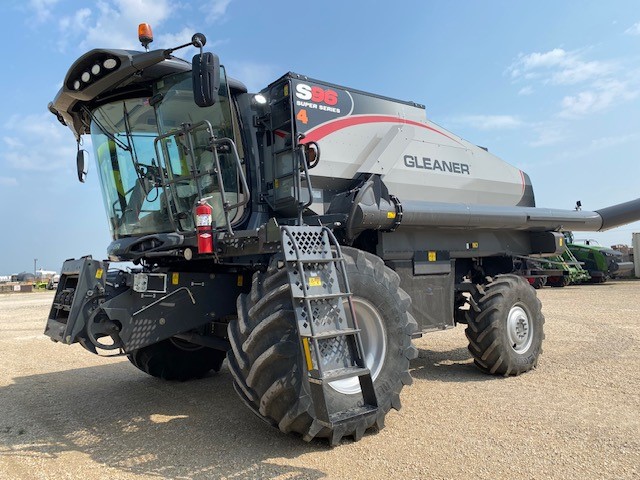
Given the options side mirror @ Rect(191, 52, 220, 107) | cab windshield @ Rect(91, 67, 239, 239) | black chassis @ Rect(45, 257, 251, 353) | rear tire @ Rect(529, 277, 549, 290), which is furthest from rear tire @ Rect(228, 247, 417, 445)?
rear tire @ Rect(529, 277, 549, 290)

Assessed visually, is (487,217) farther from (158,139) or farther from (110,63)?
(110,63)

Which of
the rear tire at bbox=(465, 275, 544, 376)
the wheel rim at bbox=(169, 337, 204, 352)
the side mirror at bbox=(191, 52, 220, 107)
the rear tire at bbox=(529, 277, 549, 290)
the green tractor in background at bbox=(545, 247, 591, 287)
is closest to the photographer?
the side mirror at bbox=(191, 52, 220, 107)

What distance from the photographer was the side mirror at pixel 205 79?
3924 mm

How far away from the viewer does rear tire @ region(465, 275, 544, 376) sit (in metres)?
5.84

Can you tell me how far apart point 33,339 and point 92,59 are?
8.08 meters

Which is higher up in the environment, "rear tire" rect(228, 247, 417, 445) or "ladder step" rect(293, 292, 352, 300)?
"ladder step" rect(293, 292, 352, 300)

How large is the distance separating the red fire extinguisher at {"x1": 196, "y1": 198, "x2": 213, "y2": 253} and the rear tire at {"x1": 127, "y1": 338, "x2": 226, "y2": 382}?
7.29ft

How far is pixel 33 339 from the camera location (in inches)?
413

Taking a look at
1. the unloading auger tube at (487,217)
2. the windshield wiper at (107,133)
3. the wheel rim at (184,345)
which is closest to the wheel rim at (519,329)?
the unloading auger tube at (487,217)

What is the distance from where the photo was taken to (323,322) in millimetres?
3574

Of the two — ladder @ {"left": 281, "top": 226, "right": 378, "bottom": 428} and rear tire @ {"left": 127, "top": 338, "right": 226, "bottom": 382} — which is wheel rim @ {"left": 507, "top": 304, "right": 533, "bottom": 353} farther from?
rear tire @ {"left": 127, "top": 338, "right": 226, "bottom": 382}

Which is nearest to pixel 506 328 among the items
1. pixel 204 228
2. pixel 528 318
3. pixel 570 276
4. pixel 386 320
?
pixel 528 318

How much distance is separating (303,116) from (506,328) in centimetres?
345

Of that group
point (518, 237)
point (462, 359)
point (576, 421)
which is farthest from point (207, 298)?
point (518, 237)
